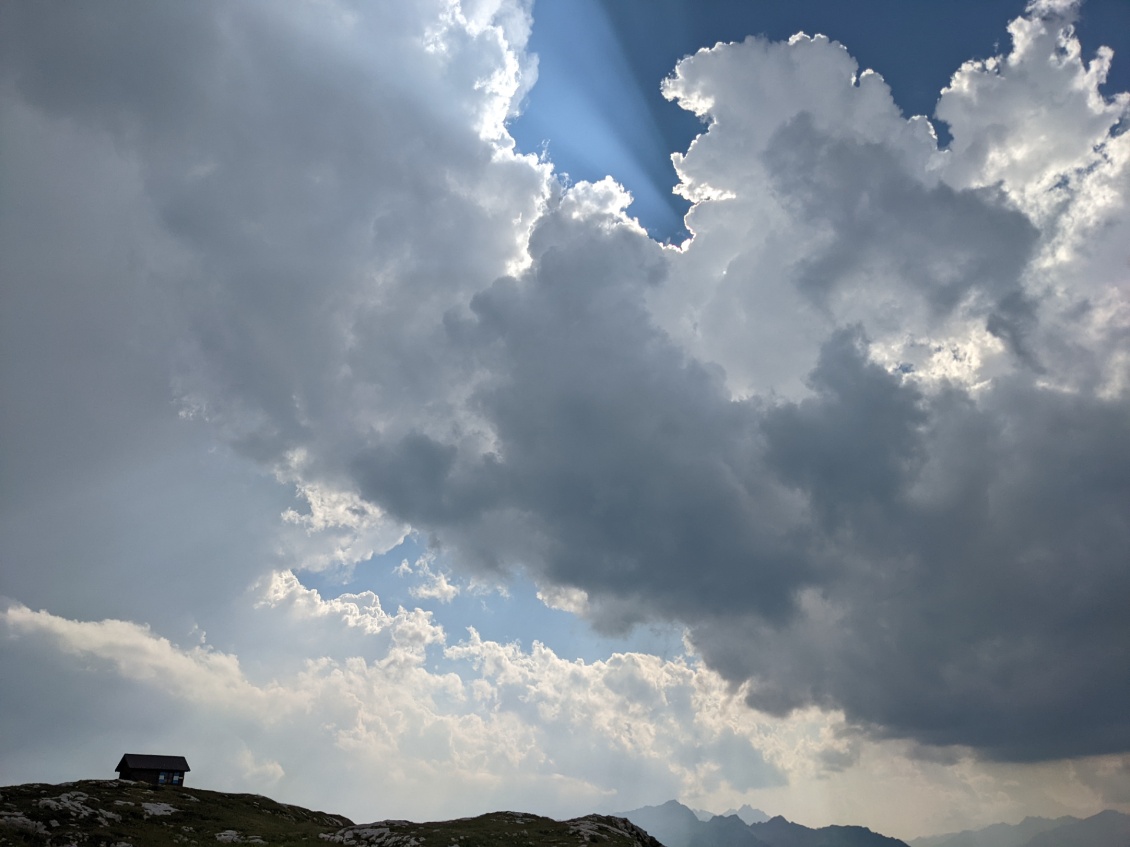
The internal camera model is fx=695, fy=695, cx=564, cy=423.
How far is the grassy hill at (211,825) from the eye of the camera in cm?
7988

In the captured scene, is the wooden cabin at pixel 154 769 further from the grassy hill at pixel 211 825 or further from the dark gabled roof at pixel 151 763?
the grassy hill at pixel 211 825

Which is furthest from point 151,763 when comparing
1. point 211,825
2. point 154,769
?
point 211,825

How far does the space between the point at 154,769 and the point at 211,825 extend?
65.2m

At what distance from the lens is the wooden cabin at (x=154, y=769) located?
471 ft

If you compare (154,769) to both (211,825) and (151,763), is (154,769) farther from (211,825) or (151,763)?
(211,825)

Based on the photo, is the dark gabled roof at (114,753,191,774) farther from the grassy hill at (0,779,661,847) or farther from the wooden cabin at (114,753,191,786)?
the grassy hill at (0,779,661,847)

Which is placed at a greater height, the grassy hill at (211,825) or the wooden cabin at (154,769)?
the wooden cabin at (154,769)

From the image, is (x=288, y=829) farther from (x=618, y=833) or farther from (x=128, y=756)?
(x=128, y=756)

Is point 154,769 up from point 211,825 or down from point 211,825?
up

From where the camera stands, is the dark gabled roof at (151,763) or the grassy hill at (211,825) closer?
the grassy hill at (211,825)

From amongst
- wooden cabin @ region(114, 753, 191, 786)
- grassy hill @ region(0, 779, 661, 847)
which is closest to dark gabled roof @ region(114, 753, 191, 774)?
wooden cabin @ region(114, 753, 191, 786)

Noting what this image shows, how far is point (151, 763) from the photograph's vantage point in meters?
147

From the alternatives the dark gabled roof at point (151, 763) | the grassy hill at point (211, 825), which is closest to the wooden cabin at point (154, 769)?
the dark gabled roof at point (151, 763)

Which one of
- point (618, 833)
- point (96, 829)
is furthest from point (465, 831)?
point (96, 829)
